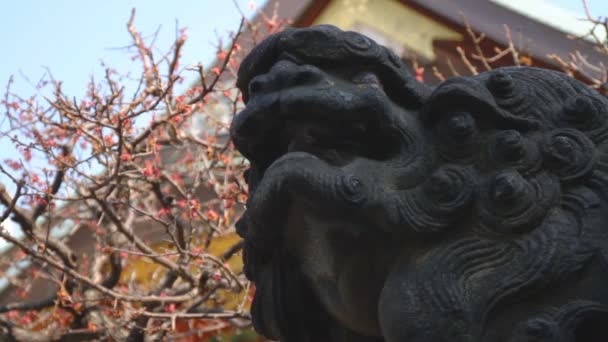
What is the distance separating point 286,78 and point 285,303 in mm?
407

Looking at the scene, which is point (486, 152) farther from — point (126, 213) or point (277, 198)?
point (126, 213)

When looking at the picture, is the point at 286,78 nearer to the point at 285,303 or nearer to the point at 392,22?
the point at 285,303

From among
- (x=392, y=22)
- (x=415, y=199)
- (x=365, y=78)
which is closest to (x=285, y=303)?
(x=415, y=199)

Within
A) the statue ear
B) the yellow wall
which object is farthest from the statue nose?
the yellow wall

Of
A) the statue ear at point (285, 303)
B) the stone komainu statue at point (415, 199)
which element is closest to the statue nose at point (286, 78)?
the stone komainu statue at point (415, 199)

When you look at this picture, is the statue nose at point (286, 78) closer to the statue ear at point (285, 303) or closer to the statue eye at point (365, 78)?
the statue eye at point (365, 78)

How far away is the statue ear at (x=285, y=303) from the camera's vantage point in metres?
1.70

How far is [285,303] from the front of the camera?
5.58 ft

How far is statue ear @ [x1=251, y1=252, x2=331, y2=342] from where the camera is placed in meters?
1.70

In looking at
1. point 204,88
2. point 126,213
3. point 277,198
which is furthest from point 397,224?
point 126,213

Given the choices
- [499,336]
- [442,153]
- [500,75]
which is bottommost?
[499,336]

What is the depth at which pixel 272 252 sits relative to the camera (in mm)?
1723

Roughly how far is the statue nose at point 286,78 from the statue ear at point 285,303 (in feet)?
0.99

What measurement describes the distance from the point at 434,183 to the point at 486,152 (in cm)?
12
